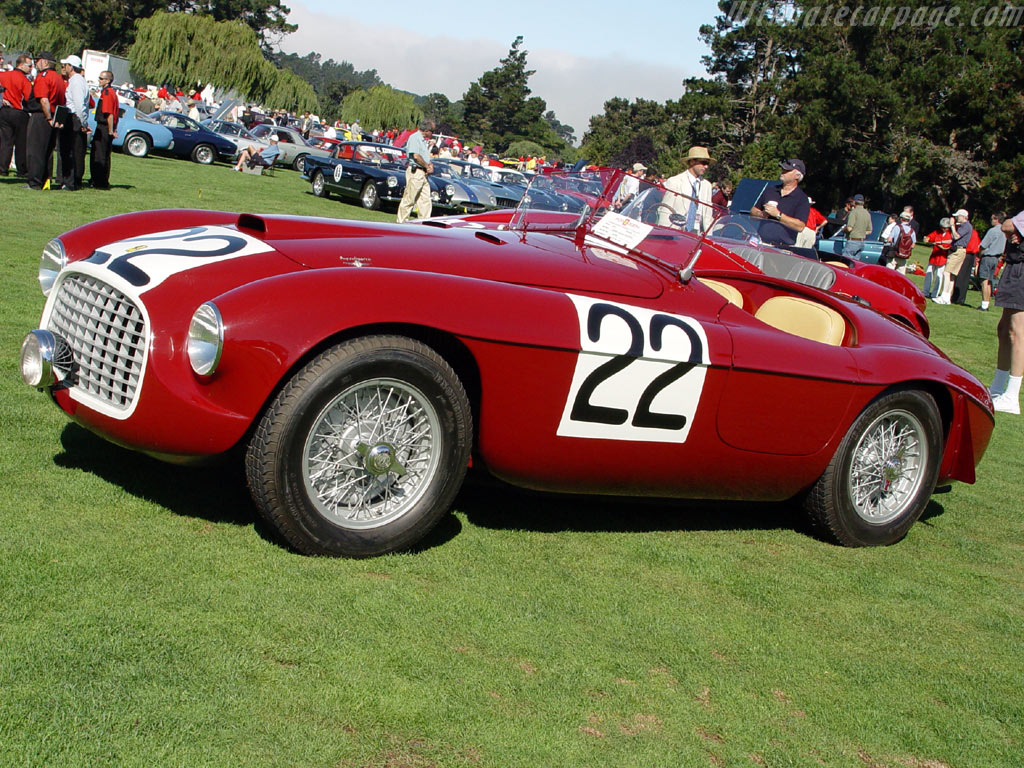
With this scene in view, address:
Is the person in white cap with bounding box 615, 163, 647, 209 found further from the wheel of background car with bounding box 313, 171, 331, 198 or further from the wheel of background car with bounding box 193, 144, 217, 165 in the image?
the wheel of background car with bounding box 193, 144, 217, 165

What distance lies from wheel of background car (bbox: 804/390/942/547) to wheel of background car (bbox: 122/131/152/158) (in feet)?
74.2

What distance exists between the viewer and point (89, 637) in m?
2.60

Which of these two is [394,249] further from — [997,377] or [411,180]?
[411,180]

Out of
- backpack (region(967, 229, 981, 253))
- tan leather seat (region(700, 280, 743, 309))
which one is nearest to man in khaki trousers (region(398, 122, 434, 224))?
tan leather seat (region(700, 280, 743, 309))

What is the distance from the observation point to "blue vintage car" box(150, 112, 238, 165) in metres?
25.4

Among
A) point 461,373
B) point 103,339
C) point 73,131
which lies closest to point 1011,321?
point 461,373

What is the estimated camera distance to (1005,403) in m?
8.47

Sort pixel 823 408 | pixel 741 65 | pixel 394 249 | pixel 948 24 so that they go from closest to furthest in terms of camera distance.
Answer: pixel 394 249
pixel 823 408
pixel 948 24
pixel 741 65

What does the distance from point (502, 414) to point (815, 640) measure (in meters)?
1.38

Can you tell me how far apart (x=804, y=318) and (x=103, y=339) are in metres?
3.29

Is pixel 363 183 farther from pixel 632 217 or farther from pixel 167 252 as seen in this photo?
pixel 167 252

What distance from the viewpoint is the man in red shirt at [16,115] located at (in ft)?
42.8

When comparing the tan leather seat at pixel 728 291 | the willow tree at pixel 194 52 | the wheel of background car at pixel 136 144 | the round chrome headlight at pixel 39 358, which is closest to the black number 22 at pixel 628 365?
the tan leather seat at pixel 728 291

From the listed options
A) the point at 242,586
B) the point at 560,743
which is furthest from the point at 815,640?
the point at 242,586
